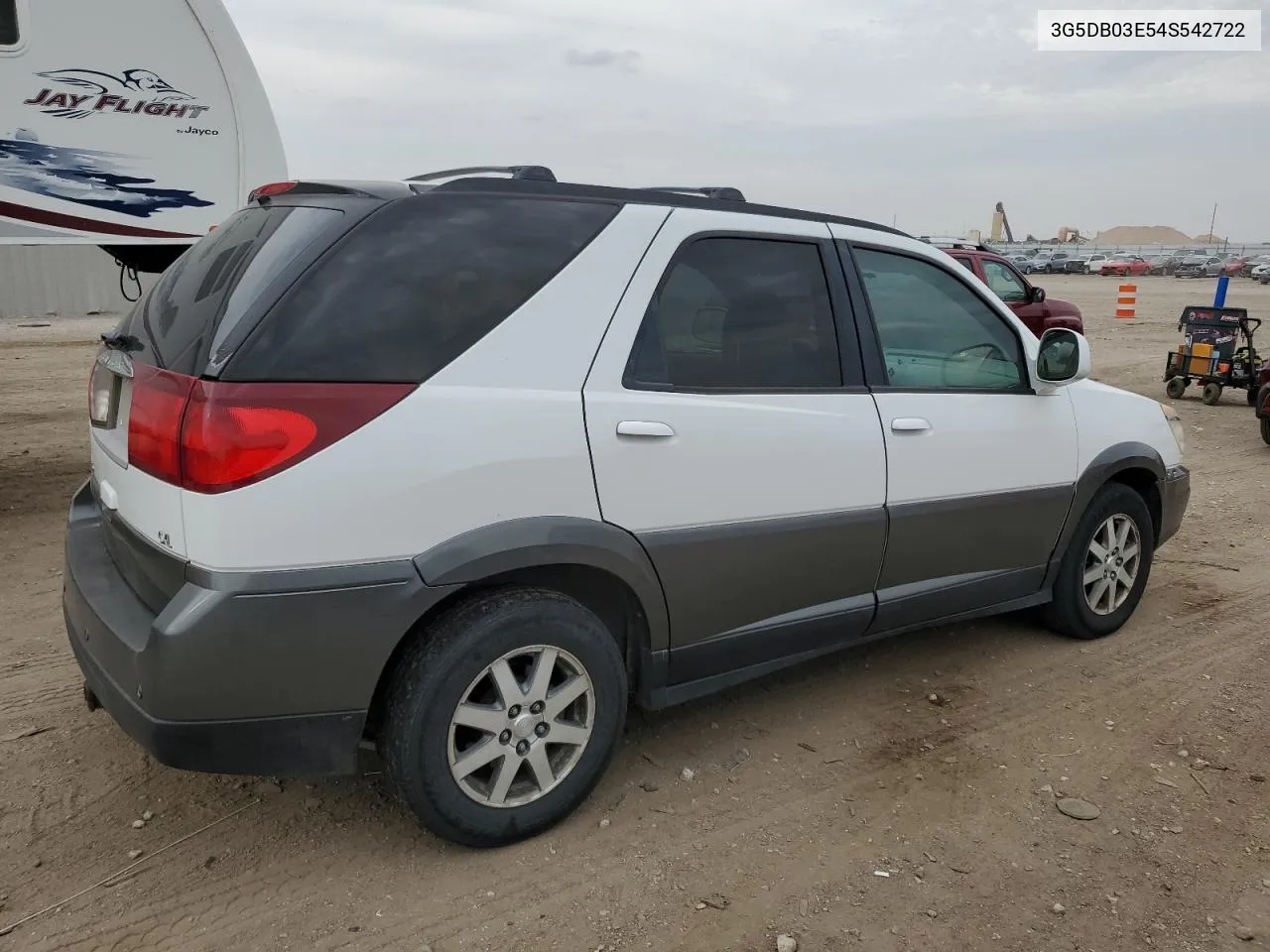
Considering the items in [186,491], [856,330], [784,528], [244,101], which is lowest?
[784,528]

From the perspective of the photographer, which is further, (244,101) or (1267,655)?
(244,101)

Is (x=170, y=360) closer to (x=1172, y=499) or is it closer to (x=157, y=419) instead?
(x=157, y=419)

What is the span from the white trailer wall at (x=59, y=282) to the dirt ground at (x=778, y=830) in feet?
9.17

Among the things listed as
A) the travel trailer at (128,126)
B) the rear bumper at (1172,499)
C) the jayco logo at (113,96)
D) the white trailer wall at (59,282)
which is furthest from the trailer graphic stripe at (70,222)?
the rear bumper at (1172,499)

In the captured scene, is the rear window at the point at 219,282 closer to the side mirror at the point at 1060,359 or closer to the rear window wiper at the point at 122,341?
the rear window wiper at the point at 122,341

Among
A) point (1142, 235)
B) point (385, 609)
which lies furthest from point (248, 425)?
point (1142, 235)

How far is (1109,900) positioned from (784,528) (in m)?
1.39

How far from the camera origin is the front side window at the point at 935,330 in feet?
11.8

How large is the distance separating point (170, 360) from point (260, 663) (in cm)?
82

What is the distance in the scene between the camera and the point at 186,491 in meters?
2.35

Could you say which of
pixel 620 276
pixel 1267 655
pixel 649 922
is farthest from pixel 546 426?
pixel 1267 655

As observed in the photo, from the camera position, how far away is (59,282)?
23.1 feet

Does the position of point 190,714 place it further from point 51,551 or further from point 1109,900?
point 51,551

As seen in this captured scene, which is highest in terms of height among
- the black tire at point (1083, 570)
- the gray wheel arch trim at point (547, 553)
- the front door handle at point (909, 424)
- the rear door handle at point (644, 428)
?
the rear door handle at point (644, 428)
